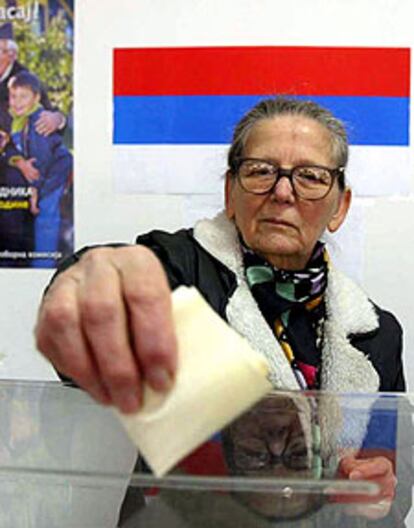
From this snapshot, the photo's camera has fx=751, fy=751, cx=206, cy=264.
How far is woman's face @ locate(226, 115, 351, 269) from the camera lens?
1.07 meters

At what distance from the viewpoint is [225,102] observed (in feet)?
4.26

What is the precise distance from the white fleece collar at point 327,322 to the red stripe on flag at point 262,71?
27 centimetres

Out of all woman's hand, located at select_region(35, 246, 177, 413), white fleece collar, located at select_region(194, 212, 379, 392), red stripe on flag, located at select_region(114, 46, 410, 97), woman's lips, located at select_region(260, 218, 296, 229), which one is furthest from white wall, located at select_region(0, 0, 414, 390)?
woman's hand, located at select_region(35, 246, 177, 413)

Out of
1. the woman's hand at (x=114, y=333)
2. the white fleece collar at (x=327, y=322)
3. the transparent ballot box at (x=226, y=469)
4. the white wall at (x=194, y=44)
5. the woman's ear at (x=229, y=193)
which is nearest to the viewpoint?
the woman's hand at (x=114, y=333)

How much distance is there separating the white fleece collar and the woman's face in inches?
1.7

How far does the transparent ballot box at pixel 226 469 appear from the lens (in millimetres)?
639

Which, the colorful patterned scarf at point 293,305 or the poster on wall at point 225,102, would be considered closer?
the colorful patterned scarf at point 293,305

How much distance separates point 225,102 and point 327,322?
436 mm

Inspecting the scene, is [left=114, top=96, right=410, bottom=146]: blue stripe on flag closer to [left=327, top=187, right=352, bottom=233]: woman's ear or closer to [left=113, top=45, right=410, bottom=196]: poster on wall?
[left=113, top=45, right=410, bottom=196]: poster on wall

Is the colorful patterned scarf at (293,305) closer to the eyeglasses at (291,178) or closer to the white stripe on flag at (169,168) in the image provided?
the eyeglasses at (291,178)

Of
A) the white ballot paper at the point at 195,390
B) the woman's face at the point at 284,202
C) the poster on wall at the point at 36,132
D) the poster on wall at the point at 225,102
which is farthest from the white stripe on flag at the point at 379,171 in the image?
the white ballot paper at the point at 195,390

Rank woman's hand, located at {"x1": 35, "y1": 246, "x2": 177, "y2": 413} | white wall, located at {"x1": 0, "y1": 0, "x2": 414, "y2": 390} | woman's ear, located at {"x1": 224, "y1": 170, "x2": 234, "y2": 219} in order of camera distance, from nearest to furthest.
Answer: woman's hand, located at {"x1": 35, "y1": 246, "x2": 177, "y2": 413}, woman's ear, located at {"x1": 224, "y1": 170, "x2": 234, "y2": 219}, white wall, located at {"x1": 0, "y1": 0, "x2": 414, "y2": 390}

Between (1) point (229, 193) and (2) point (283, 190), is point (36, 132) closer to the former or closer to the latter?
(1) point (229, 193)

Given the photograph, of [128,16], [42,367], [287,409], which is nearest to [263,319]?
[287,409]
